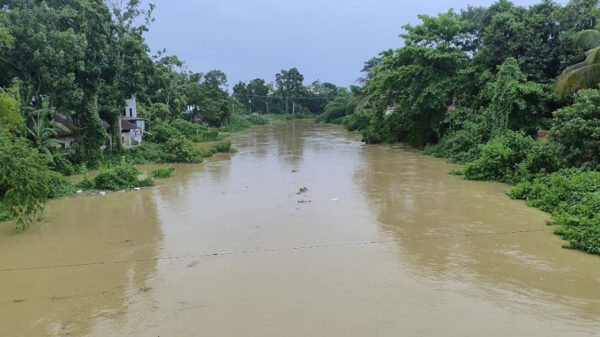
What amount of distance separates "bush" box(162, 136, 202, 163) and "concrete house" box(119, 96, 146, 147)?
15.6 ft

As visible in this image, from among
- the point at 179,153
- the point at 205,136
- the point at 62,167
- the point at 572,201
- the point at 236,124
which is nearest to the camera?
the point at 572,201

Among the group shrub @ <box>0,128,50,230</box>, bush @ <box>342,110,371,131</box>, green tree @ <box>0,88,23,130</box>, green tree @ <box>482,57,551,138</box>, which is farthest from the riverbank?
green tree @ <box>482,57,551,138</box>

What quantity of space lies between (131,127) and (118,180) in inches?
563

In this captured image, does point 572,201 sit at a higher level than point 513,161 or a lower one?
lower

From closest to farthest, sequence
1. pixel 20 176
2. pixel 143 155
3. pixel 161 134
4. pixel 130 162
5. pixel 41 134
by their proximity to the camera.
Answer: pixel 20 176, pixel 41 134, pixel 130 162, pixel 143 155, pixel 161 134

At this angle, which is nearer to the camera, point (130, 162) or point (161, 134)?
point (130, 162)

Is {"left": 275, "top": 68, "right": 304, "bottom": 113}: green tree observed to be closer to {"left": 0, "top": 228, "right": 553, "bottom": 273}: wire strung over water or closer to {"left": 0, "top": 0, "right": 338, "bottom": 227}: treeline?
{"left": 0, "top": 0, "right": 338, "bottom": 227}: treeline

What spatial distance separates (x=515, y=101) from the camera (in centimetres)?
1775

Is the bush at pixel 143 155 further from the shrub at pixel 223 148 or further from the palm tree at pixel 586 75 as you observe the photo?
the palm tree at pixel 586 75

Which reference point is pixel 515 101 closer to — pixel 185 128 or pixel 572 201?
pixel 572 201

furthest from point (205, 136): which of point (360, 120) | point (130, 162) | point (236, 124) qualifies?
point (236, 124)

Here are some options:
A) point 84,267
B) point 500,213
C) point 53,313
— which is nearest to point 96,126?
point 84,267

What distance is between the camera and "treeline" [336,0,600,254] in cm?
1184

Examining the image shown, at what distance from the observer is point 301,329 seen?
5.57 metres
